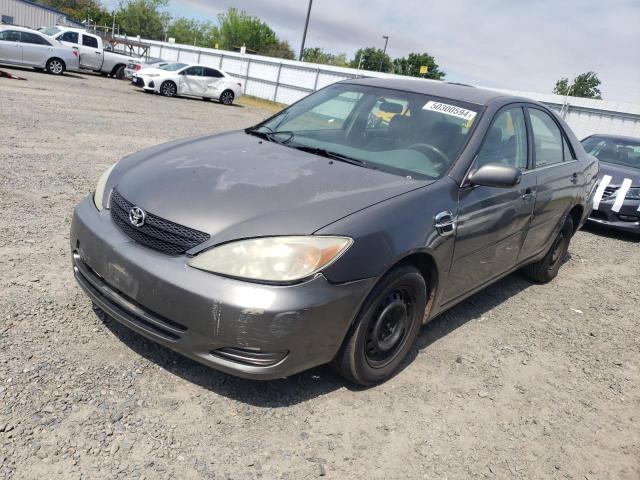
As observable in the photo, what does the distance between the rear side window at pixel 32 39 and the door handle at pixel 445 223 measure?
2117 centimetres

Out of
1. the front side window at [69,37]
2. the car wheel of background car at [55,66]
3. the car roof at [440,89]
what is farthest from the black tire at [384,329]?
the front side window at [69,37]

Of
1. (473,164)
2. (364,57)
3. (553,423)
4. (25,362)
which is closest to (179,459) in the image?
(25,362)

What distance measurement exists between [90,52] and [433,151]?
24.0 meters

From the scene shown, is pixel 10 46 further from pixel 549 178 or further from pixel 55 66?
pixel 549 178

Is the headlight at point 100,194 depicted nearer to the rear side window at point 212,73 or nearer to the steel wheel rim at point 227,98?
the rear side window at point 212,73

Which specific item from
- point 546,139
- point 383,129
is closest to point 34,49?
point 383,129

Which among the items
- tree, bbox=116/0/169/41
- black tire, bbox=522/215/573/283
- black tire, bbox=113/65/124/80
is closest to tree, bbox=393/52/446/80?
tree, bbox=116/0/169/41

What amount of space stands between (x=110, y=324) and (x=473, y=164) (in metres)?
2.40

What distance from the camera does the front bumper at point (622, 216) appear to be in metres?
7.52

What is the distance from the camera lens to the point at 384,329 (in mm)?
2938

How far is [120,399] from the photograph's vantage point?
2529 mm

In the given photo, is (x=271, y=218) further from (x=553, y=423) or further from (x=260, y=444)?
(x=553, y=423)

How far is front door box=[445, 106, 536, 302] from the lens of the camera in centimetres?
323

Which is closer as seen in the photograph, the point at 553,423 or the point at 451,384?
the point at 553,423
